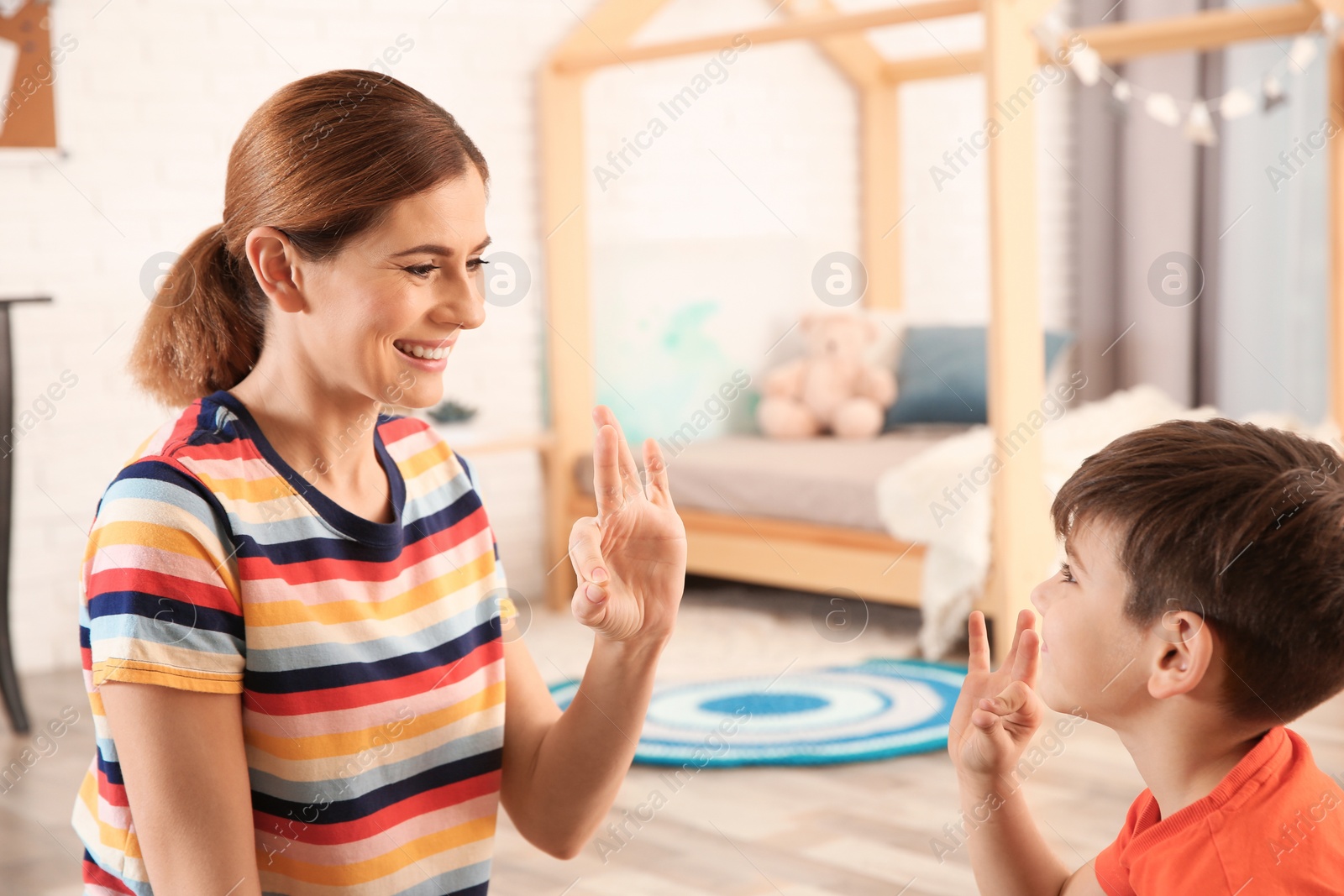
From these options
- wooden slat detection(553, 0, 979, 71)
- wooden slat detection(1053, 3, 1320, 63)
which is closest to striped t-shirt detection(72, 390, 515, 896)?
wooden slat detection(553, 0, 979, 71)

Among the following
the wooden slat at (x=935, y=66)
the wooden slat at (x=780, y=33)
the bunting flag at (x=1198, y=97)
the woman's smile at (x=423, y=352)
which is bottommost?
the woman's smile at (x=423, y=352)

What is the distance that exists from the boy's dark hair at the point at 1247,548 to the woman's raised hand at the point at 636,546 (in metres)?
0.32

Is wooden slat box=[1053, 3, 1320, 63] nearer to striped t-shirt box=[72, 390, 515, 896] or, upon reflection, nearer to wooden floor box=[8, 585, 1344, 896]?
wooden floor box=[8, 585, 1344, 896]

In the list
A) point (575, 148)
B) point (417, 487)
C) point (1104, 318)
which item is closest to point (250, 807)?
point (417, 487)

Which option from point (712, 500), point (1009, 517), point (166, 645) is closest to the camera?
point (166, 645)

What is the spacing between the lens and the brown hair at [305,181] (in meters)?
0.96

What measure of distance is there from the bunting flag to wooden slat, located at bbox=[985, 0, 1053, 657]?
19cm

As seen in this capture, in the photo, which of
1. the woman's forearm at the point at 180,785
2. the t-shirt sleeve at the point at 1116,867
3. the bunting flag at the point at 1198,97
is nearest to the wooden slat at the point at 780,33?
the bunting flag at the point at 1198,97

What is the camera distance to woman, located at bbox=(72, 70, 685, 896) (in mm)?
877

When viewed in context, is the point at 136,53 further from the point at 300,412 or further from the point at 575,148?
the point at 300,412

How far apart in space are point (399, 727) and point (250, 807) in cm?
13

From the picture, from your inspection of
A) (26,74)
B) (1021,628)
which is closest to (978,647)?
(1021,628)

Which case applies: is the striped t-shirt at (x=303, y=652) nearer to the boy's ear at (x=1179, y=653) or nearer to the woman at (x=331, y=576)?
the woman at (x=331, y=576)

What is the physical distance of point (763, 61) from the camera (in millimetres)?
4410
